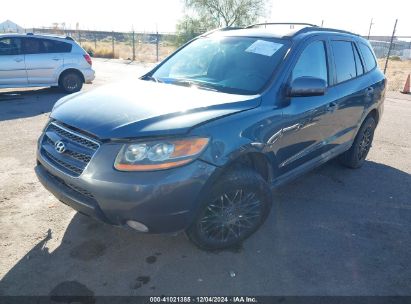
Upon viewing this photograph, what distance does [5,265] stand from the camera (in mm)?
2834

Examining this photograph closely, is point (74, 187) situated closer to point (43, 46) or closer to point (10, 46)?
point (10, 46)

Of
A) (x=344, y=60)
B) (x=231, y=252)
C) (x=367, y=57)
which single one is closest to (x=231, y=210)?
(x=231, y=252)

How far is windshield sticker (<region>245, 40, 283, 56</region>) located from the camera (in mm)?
3512

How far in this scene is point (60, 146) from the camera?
2.77 m

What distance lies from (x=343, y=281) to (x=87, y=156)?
2.15 m

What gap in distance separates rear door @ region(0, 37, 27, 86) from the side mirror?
27.7 feet

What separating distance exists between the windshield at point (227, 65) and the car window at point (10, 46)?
6951mm

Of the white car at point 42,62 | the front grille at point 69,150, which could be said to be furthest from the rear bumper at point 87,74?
the front grille at point 69,150

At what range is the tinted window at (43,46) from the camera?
949 cm

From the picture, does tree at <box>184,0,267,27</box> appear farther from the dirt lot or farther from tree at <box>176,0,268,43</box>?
the dirt lot

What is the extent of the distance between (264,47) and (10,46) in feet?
26.6

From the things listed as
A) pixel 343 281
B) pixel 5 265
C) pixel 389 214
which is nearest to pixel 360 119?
pixel 389 214

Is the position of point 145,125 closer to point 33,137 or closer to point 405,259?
point 405,259

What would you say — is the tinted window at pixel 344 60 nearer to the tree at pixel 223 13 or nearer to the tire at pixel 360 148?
the tire at pixel 360 148
